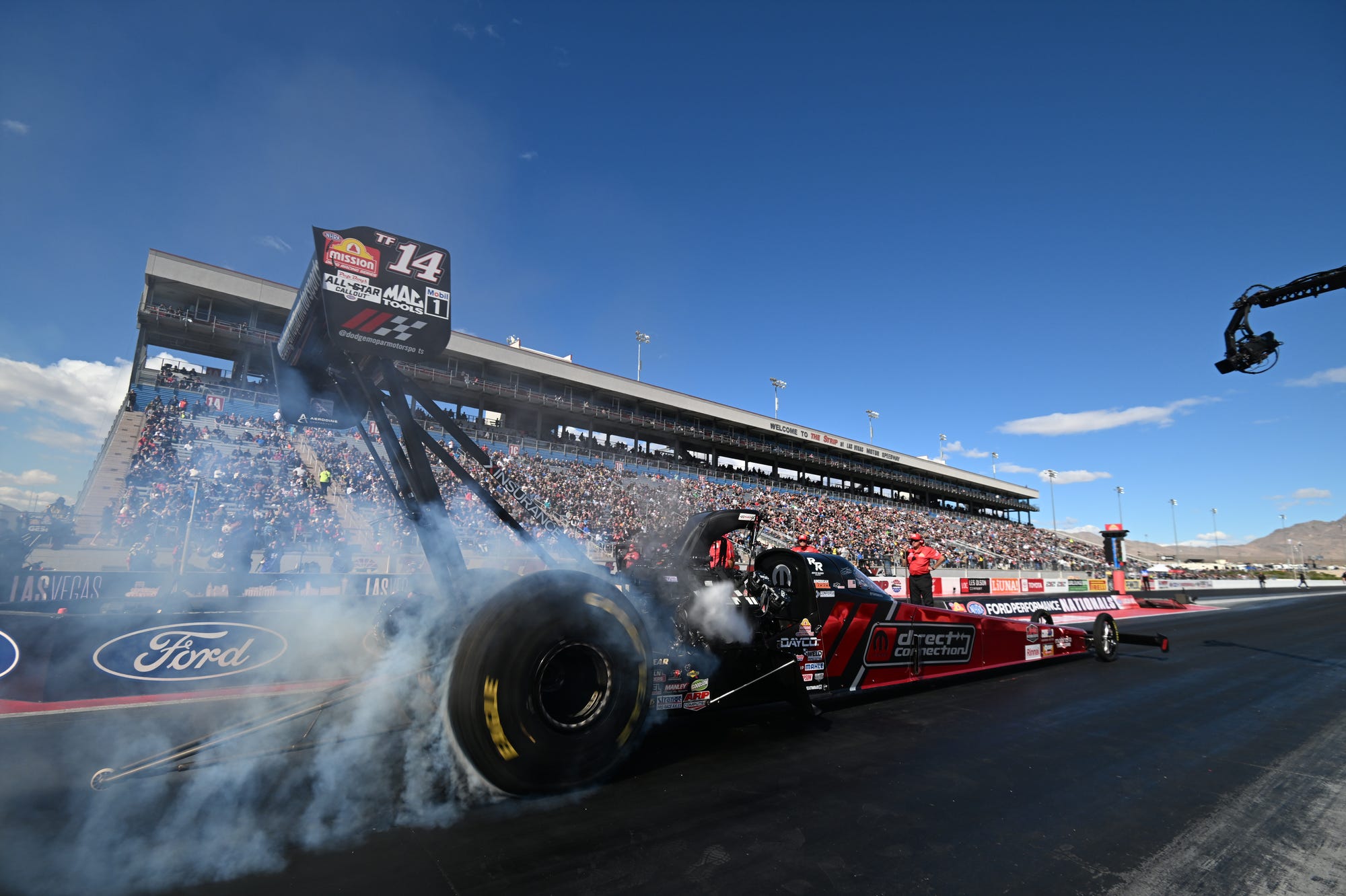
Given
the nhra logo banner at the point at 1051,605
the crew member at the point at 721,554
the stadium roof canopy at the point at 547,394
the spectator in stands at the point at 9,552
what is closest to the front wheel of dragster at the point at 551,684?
the crew member at the point at 721,554

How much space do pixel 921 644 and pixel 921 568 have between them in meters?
2.83

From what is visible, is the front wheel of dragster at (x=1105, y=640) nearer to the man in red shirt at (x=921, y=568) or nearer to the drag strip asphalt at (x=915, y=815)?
the man in red shirt at (x=921, y=568)

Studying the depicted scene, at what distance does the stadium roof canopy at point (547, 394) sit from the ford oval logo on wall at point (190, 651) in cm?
372

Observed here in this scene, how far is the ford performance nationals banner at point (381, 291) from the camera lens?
346 centimetres

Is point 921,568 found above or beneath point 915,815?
above

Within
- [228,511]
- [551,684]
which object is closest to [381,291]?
[551,684]

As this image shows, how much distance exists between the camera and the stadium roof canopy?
23016 millimetres

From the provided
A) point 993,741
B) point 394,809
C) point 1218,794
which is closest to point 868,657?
point 993,741

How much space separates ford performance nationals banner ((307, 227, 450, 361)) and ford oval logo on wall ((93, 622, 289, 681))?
471cm

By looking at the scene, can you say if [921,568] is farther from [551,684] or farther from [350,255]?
[350,255]

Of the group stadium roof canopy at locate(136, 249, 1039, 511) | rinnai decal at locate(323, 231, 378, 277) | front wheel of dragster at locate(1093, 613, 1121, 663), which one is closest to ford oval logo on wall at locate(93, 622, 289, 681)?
stadium roof canopy at locate(136, 249, 1039, 511)

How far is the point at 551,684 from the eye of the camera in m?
3.44

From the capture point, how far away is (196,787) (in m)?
3.37

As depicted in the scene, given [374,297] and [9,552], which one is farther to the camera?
[9,552]
